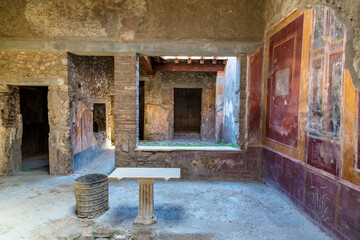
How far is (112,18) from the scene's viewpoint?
4371 mm

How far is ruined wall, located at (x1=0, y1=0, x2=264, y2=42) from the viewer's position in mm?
4328

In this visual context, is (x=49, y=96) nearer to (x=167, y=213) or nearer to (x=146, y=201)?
(x=146, y=201)

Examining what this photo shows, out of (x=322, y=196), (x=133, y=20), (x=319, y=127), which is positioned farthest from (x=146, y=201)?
(x=133, y=20)

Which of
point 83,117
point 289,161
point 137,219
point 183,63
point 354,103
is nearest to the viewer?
point 354,103

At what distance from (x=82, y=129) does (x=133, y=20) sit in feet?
9.65

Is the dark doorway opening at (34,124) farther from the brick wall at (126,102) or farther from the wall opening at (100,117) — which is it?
the brick wall at (126,102)

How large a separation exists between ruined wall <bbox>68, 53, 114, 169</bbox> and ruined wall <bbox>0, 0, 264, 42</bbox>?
73 cm

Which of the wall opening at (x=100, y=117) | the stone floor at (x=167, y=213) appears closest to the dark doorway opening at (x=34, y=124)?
the wall opening at (x=100, y=117)

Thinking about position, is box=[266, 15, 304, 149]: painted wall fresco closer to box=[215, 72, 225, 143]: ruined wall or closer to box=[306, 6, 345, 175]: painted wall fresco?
box=[306, 6, 345, 175]: painted wall fresco

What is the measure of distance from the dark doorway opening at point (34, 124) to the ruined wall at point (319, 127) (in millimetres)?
6233

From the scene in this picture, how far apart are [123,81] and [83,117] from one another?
1740 millimetres

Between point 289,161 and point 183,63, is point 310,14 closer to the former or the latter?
point 289,161

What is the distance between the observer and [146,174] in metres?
2.79

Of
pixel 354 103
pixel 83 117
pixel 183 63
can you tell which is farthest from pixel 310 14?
pixel 183 63
